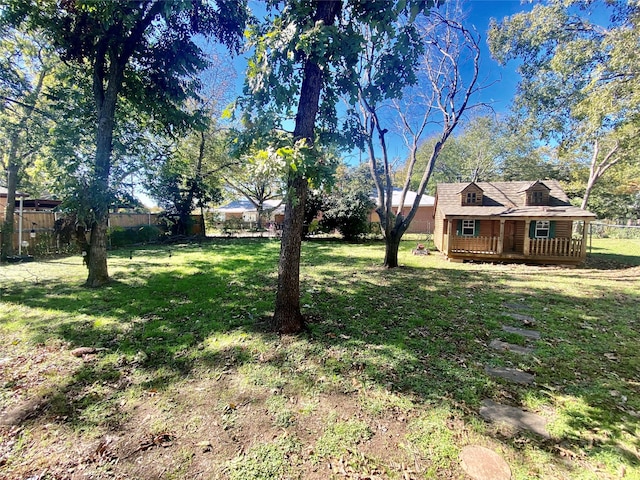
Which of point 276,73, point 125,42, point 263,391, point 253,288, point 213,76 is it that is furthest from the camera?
point 213,76

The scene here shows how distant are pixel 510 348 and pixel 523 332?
0.76 meters

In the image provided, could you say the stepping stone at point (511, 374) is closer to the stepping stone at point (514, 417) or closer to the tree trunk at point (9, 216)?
the stepping stone at point (514, 417)

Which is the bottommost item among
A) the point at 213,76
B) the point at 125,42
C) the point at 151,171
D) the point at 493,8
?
the point at 151,171

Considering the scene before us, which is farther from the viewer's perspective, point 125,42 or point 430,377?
point 125,42

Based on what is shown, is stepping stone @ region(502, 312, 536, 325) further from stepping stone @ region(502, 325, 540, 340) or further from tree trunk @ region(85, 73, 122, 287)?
tree trunk @ region(85, 73, 122, 287)

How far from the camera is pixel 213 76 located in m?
16.4

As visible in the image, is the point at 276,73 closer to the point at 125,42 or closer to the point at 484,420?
the point at 484,420

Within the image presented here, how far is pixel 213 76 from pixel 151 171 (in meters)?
11.3

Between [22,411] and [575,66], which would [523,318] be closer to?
[22,411]

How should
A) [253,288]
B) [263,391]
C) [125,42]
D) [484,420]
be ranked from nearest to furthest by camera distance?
[484,420] → [263,391] → [125,42] → [253,288]

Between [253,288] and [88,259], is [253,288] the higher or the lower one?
the lower one

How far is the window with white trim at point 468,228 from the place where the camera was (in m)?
12.8

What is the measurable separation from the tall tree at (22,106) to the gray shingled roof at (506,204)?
14.2 metres

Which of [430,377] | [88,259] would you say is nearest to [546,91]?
[430,377]
